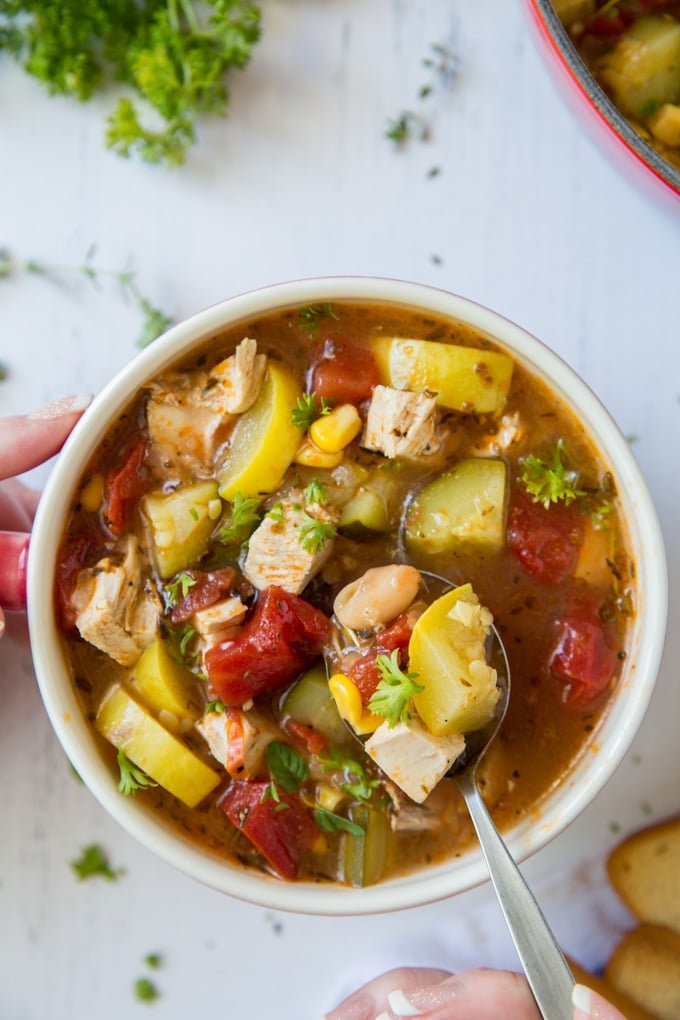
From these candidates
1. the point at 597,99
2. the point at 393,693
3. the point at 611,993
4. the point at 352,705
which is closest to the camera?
the point at 393,693

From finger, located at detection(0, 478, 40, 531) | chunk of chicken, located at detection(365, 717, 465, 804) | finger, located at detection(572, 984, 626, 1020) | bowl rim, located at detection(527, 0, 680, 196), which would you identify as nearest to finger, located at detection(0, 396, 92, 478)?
finger, located at detection(0, 478, 40, 531)

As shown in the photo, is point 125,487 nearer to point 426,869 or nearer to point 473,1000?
point 426,869

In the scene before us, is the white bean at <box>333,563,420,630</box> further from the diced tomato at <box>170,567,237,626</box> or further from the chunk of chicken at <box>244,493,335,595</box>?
the diced tomato at <box>170,567,237,626</box>

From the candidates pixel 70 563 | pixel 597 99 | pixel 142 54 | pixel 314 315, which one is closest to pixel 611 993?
pixel 70 563

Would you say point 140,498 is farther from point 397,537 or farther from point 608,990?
point 608,990

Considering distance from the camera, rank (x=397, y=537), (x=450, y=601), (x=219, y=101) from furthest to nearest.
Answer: (x=219, y=101)
(x=397, y=537)
(x=450, y=601)

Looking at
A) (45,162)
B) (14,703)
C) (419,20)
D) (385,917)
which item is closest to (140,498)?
(14,703)
